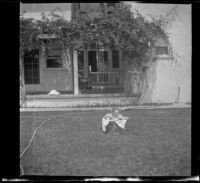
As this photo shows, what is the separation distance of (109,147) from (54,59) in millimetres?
6740

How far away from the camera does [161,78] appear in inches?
363

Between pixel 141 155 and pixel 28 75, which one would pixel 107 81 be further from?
pixel 141 155

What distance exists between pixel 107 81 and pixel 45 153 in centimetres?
609

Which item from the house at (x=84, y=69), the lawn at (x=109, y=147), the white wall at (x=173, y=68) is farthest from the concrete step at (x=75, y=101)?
the lawn at (x=109, y=147)

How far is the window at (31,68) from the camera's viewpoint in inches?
423

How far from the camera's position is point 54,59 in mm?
10859

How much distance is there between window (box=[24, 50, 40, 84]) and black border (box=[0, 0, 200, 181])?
24.1 feet

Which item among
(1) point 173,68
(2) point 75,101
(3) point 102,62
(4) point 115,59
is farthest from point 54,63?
(1) point 173,68

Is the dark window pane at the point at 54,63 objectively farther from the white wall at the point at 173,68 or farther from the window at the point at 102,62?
the white wall at the point at 173,68

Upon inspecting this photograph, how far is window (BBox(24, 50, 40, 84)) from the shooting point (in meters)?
10.8


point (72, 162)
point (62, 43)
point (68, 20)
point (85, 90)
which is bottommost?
point (72, 162)

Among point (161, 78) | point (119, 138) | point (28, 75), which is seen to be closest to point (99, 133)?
point (119, 138)
